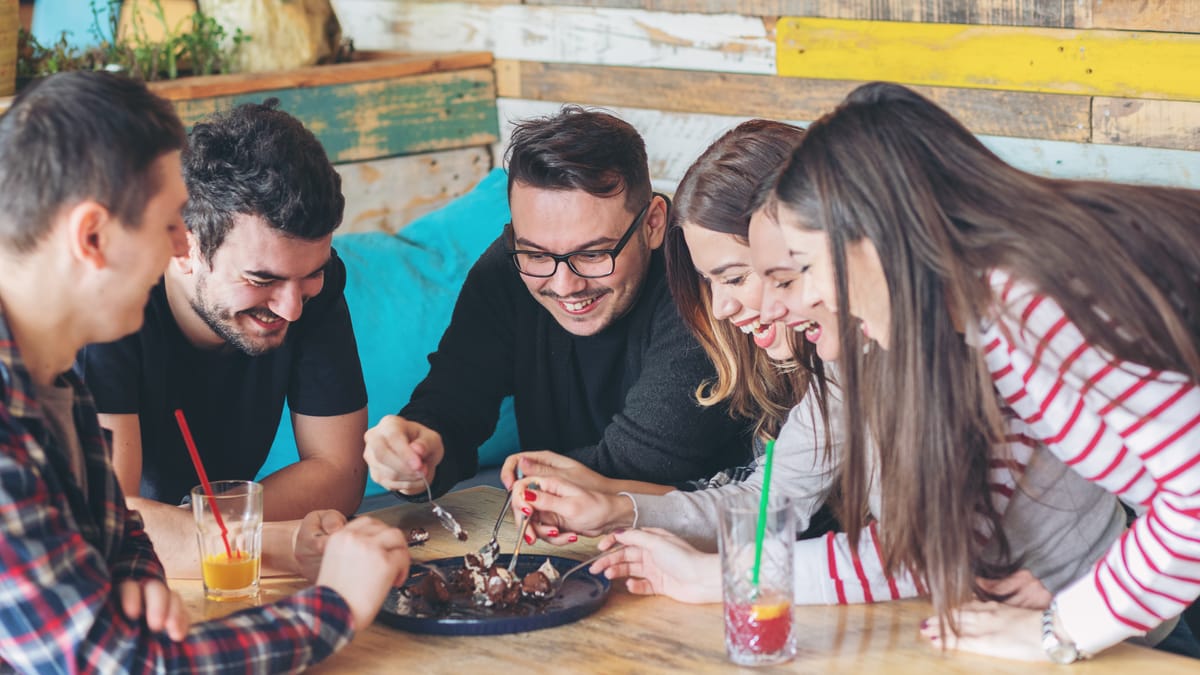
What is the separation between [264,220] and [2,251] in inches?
25.3

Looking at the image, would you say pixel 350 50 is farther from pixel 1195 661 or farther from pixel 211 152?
pixel 1195 661

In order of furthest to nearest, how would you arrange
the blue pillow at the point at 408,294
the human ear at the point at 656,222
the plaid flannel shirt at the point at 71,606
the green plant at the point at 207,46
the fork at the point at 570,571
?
the green plant at the point at 207,46, the blue pillow at the point at 408,294, the human ear at the point at 656,222, the fork at the point at 570,571, the plaid flannel shirt at the point at 71,606

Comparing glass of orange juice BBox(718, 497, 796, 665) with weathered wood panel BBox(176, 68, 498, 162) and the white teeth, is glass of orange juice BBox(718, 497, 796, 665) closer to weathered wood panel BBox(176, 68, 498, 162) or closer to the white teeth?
the white teeth

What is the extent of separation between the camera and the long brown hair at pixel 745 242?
1.87 m

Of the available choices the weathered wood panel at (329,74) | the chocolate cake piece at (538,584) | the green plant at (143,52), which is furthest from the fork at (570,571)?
the green plant at (143,52)

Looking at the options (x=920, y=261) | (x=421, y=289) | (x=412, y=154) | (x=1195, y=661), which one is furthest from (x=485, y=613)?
(x=412, y=154)

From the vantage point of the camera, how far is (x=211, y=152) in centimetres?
189

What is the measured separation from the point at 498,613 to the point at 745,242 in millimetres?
655

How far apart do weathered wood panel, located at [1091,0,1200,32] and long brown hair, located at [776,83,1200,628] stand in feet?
3.46

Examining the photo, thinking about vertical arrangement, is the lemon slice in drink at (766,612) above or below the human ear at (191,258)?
below

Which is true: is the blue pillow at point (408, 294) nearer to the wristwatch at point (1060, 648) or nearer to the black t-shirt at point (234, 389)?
the black t-shirt at point (234, 389)

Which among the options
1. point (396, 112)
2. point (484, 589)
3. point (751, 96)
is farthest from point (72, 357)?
point (396, 112)

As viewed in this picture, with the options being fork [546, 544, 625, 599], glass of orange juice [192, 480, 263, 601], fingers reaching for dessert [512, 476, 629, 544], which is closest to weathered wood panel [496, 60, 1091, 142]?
fingers reaching for dessert [512, 476, 629, 544]

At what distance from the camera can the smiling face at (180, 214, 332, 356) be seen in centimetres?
188
